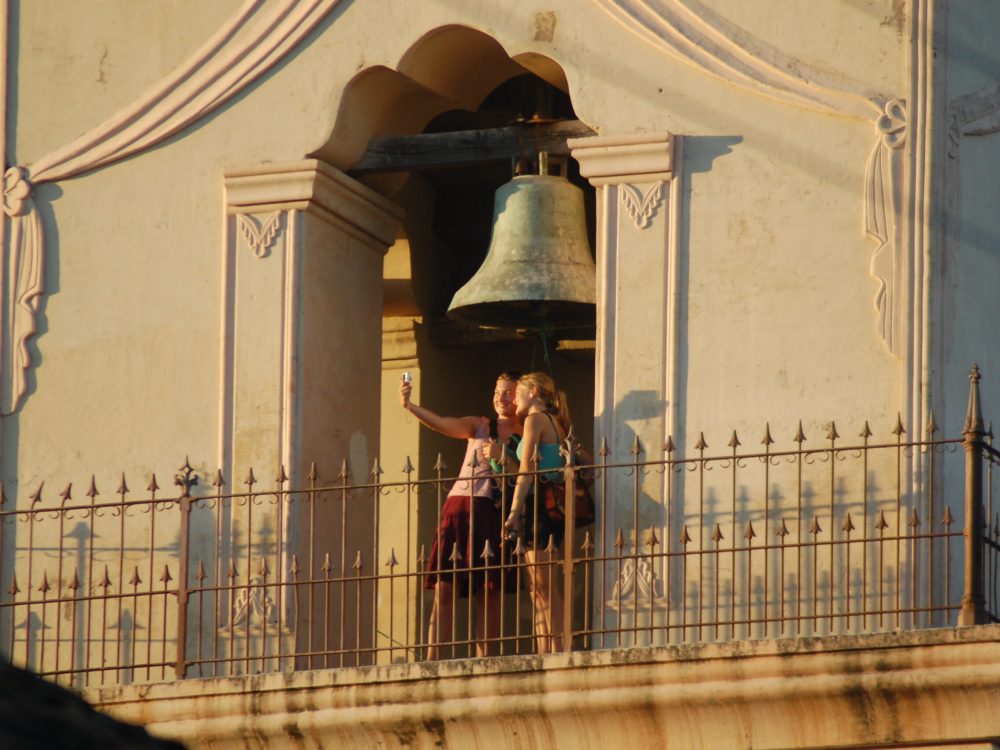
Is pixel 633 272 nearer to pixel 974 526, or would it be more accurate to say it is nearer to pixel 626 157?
pixel 626 157

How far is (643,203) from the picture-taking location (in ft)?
29.4

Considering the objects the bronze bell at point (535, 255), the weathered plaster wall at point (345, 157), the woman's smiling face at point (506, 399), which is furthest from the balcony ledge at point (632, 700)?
the bronze bell at point (535, 255)

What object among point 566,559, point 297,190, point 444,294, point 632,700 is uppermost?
point 297,190

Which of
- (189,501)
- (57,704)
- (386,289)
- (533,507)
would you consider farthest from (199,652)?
(57,704)

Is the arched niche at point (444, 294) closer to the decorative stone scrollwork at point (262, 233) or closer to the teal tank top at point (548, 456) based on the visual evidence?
the decorative stone scrollwork at point (262, 233)

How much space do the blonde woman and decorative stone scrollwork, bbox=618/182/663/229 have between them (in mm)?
743

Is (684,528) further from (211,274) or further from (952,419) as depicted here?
(211,274)

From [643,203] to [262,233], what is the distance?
1664 millimetres

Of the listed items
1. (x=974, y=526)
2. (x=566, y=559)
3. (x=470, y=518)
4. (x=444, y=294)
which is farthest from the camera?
(x=444, y=294)

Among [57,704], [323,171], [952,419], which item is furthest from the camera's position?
[323,171]

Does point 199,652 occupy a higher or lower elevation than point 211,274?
lower

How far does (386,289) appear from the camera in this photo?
11.1 metres

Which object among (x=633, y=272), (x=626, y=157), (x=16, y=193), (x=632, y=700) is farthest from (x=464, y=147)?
(x=632, y=700)

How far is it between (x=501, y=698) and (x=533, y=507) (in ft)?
3.03
